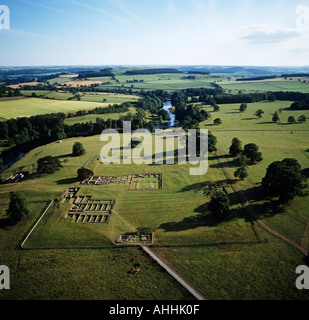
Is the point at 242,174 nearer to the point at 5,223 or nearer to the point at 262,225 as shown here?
the point at 262,225

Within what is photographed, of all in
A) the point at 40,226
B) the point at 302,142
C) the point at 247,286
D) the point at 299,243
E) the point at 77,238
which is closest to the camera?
the point at 247,286

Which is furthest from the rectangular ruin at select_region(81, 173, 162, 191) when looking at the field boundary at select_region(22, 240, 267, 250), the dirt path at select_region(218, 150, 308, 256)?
the dirt path at select_region(218, 150, 308, 256)

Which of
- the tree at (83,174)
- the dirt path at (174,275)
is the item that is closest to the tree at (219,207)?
the dirt path at (174,275)

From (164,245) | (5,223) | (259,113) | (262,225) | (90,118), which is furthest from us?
(90,118)

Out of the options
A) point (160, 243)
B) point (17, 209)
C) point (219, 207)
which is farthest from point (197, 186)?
point (17, 209)

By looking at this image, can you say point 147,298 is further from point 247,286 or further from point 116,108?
point 116,108
